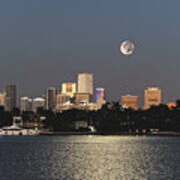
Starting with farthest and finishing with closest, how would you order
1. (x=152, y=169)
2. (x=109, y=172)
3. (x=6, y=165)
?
(x=6, y=165), (x=152, y=169), (x=109, y=172)

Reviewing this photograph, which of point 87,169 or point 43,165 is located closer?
point 87,169

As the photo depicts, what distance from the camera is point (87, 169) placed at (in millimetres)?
91000

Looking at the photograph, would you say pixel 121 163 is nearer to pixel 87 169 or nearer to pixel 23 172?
pixel 87 169

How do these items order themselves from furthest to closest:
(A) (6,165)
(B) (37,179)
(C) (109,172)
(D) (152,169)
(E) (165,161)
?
(E) (165,161) < (A) (6,165) < (D) (152,169) < (C) (109,172) < (B) (37,179)

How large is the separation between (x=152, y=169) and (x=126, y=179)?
612 inches

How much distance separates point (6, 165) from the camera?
99.2m

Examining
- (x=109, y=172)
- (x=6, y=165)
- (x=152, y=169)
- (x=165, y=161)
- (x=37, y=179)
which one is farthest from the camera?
(x=165, y=161)

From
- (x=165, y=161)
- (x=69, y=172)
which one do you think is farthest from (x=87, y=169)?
(x=165, y=161)

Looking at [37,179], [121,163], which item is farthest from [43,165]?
[37,179]

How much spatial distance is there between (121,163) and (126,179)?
24082 millimetres

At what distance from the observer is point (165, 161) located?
357 ft

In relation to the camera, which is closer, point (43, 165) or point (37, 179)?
point (37, 179)

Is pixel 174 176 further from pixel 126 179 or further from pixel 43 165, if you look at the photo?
pixel 43 165

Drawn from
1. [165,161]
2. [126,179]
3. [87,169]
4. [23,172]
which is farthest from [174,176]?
[165,161]
